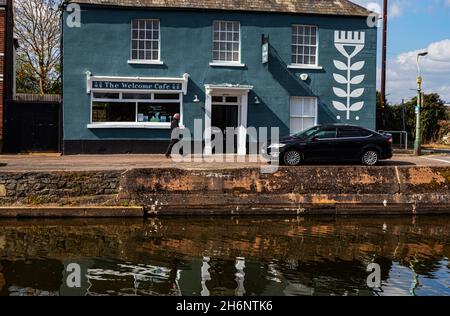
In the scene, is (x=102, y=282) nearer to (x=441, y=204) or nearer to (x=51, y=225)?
(x=51, y=225)

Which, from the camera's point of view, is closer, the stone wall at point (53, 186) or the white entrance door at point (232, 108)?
the stone wall at point (53, 186)

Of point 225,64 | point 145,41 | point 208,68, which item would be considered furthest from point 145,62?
point 225,64

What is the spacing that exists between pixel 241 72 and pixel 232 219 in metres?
10.2

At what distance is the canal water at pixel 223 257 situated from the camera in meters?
8.95

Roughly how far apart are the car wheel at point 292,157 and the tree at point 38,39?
2430 centimetres

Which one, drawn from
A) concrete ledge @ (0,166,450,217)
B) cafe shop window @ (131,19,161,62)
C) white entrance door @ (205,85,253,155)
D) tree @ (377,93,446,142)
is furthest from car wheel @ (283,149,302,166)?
tree @ (377,93,446,142)

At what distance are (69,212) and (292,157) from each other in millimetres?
7642

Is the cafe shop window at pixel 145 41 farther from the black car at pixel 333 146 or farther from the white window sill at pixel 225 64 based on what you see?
the black car at pixel 333 146

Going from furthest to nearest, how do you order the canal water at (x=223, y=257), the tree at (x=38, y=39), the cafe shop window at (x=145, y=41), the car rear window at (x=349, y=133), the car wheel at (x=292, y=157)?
the tree at (x=38, y=39) < the cafe shop window at (x=145, y=41) < the car rear window at (x=349, y=133) < the car wheel at (x=292, y=157) < the canal water at (x=223, y=257)

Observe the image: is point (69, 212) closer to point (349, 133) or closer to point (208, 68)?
point (349, 133)

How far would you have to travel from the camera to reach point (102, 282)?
904 cm

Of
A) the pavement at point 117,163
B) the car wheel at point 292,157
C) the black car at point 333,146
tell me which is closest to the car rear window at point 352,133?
the black car at point 333,146

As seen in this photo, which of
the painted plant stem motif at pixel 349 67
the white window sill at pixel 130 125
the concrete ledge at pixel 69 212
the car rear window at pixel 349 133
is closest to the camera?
the concrete ledge at pixel 69 212
